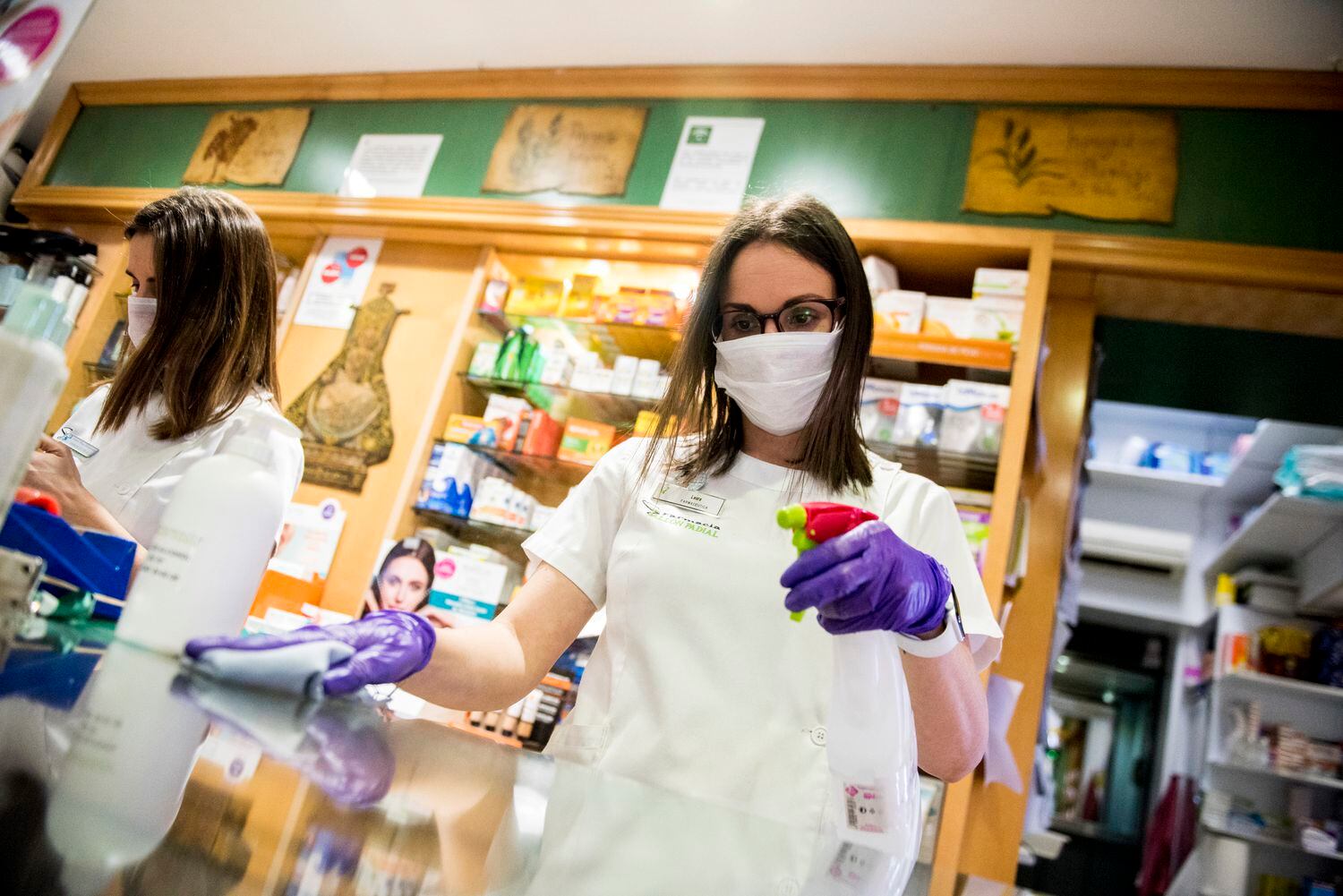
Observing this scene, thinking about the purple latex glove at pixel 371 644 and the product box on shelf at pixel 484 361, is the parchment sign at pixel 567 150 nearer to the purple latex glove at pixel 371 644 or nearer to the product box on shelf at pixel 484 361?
the product box on shelf at pixel 484 361

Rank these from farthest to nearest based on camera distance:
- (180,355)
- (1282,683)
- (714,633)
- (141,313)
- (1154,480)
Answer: (1154,480) → (1282,683) → (141,313) → (180,355) → (714,633)

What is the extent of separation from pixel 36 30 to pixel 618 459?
1116 mm

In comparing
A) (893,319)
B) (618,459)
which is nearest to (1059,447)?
(893,319)

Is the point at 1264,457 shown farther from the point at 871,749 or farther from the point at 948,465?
the point at 871,749

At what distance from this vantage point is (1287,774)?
4953 millimetres

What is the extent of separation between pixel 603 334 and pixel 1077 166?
190 cm

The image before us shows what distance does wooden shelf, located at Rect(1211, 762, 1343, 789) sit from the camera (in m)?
4.85

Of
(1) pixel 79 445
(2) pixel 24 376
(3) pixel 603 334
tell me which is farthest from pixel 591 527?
(3) pixel 603 334

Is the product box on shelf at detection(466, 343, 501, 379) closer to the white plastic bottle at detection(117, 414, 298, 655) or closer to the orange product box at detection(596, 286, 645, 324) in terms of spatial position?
the orange product box at detection(596, 286, 645, 324)

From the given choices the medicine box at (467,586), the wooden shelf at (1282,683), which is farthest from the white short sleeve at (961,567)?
the wooden shelf at (1282,683)

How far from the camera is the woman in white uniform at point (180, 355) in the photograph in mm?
1829

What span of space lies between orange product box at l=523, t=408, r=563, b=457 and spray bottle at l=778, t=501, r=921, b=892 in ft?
7.94

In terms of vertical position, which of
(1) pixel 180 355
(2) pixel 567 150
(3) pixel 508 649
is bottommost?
(3) pixel 508 649

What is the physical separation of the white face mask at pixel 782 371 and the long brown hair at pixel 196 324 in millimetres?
1113
